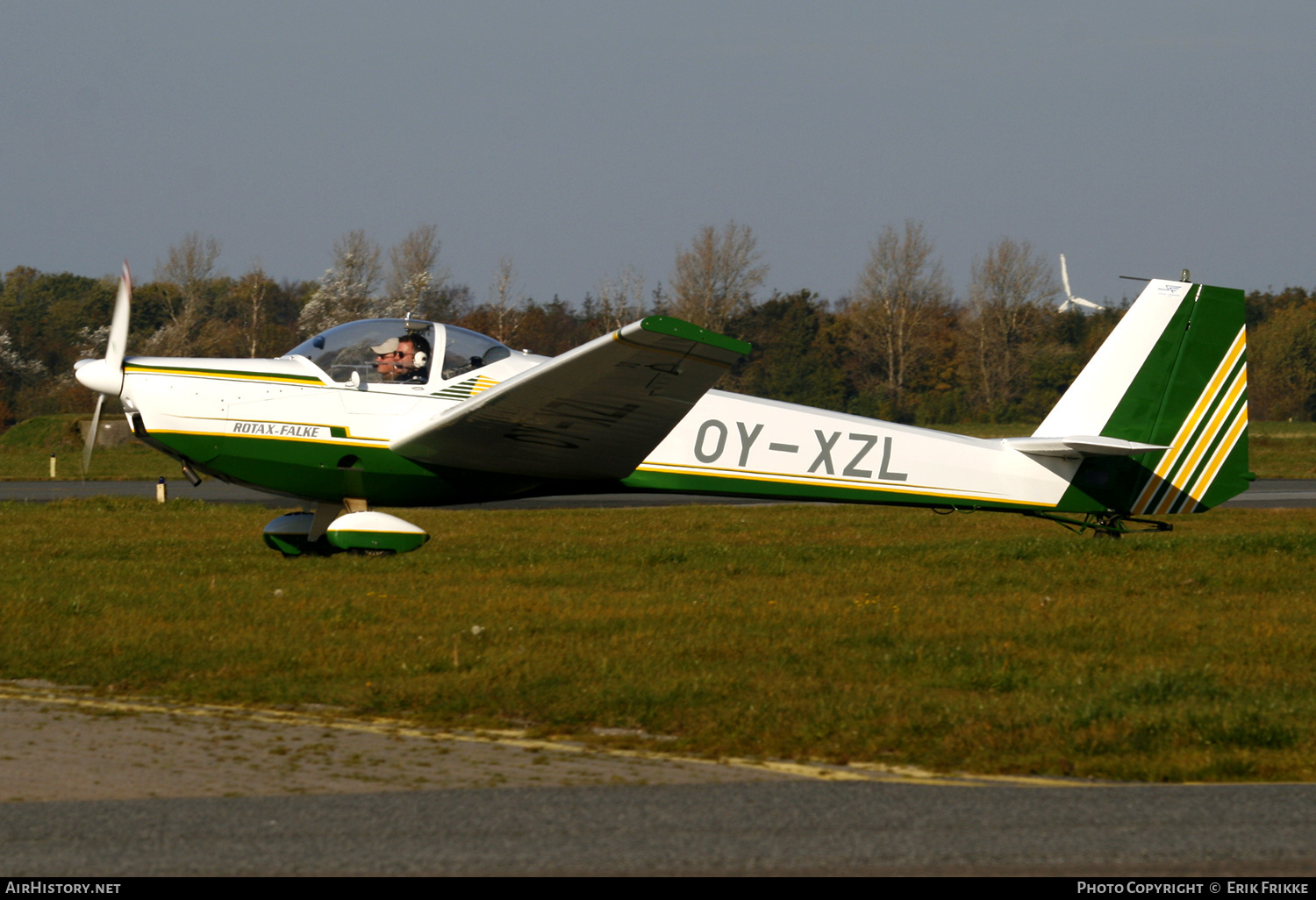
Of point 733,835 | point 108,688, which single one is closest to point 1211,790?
point 733,835

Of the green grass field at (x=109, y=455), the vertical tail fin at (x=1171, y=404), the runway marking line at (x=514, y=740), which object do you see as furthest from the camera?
the green grass field at (x=109, y=455)

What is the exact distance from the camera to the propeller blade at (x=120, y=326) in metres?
11.1

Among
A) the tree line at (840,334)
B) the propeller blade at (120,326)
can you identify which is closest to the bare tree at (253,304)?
the tree line at (840,334)

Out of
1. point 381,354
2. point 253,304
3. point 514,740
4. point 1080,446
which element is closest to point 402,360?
point 381,354

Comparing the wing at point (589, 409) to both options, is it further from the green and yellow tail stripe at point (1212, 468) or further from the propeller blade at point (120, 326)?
the green and yellow tail stripe at point (1212, 468)

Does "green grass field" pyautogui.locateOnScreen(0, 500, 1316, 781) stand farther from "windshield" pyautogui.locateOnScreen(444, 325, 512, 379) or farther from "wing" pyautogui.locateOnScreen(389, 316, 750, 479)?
"windshield" pyautogui.locateOnScreen(444, 325, 512, 379)

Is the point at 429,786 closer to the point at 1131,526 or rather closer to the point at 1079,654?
the point at 1079,654

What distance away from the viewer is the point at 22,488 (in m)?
25.7

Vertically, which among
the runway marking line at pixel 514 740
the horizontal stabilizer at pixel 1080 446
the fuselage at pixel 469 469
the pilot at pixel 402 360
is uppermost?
the pilot at pixel 402 360

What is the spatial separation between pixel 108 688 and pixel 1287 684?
21.3 feet

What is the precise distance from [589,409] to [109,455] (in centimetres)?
3041

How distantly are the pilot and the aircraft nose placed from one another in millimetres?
2299

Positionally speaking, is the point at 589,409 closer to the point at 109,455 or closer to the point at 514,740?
the point at 514,740

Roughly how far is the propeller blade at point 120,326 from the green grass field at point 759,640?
1.99m
